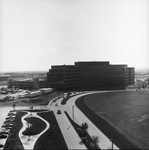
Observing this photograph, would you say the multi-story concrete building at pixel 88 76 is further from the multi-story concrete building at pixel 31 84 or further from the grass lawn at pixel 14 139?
the grass lawn at pixel 14 139

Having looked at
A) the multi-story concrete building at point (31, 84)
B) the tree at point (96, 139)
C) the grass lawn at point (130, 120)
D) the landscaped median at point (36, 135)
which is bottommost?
the grass lawn at point (130, 120)

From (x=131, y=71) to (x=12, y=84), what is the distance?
119 m

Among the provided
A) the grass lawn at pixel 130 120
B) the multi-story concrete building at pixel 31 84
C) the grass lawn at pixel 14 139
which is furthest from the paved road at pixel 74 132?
the multi-story concrete building at pixel 31 84

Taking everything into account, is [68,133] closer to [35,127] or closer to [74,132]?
[74,132]

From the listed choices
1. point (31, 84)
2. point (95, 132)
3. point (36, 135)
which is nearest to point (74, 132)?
point (95, 132)

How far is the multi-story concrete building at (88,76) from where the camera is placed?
→ 132 m

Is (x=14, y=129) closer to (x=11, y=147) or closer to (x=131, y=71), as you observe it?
(x=11, y=147)

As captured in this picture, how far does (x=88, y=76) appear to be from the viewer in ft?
486

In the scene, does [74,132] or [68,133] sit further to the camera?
[74,132]

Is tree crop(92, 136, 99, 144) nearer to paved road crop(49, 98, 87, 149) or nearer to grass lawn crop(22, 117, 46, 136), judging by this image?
A: paved road crop(49, 98, 87, 149)

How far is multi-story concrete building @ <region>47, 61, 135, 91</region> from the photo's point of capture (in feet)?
432

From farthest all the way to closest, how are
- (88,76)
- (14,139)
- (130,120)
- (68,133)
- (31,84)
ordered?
1. (31,84)
2. (88,76)
3. (130,120)
4. (68,133)
5. (14,139)

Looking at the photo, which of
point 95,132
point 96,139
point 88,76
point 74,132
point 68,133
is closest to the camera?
point 96,139

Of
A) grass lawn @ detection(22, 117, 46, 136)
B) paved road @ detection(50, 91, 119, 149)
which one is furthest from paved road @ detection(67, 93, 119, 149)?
grass lawn @ detection(22, 117, 46, 136)
